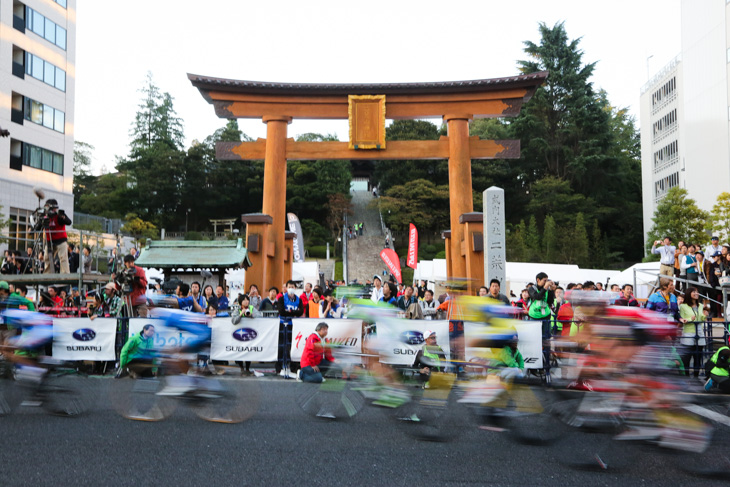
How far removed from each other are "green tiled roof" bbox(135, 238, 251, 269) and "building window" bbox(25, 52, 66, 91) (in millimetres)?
22212

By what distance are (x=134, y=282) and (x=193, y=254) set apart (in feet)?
26.0

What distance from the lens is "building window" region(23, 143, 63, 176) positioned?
34.2 m

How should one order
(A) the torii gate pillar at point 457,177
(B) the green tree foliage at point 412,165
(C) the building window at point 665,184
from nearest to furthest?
(A) the torii gate pillar at point 457,177
(C) the building window at point 665,184
(B) the green tree foliage at point 412,165

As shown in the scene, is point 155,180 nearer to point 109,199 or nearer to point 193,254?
point 109,199

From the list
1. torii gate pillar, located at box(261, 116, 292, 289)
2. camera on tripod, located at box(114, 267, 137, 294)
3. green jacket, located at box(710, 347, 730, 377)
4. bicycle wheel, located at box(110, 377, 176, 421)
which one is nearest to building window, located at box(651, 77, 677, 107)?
torii gate pillar, located at box(261, 116, 292, 289)

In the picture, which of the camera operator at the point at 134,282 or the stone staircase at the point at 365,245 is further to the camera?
the stone staircase at the point at 365,245

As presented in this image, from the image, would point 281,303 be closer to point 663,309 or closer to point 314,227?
point 663,309

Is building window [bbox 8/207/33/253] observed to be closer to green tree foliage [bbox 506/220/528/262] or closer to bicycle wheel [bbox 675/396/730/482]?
green tree foliage [bbox 506/220/528/262]

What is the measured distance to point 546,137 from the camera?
2194 inches

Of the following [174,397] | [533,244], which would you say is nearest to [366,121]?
[174,397]

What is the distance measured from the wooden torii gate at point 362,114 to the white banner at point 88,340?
5.74m

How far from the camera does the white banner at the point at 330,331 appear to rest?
11.2 m

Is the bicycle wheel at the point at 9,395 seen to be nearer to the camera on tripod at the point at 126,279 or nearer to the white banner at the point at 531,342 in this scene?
the camera on tripod at the point at 126,279

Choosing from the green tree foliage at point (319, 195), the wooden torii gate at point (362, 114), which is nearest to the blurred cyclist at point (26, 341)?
the wooden torii gate at point (362, 114)
